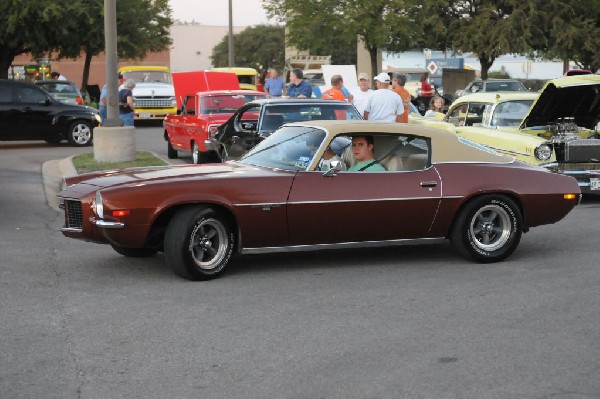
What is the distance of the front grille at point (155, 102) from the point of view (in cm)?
3347

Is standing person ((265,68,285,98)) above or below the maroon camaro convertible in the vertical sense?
above

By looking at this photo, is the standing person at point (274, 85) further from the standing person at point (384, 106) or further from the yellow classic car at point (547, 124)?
the standing person at point (384, 106)

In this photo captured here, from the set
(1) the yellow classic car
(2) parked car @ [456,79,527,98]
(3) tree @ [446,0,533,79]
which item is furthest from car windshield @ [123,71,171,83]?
(1) the yellow classic car

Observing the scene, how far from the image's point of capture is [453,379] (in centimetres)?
554

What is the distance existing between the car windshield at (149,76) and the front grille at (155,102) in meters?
2.76

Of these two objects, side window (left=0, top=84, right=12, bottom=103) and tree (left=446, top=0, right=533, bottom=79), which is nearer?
side window (left=0, top=84, right=12, bottom=103)

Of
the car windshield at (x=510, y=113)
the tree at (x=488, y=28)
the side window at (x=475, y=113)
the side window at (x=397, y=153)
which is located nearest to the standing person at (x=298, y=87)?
the side window at (x=475, y=113)

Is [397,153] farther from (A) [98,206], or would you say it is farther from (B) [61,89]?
(B) [61,89]

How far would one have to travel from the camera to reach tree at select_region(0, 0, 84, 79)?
112 ft

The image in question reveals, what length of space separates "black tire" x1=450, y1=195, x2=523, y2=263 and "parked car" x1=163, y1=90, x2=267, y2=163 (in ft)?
28.2

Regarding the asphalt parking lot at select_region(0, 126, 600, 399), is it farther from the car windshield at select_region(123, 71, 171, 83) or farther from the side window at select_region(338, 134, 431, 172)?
the car windshield at select_region(123, 71, 171, 83)

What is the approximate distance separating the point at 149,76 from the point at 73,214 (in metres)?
28.9

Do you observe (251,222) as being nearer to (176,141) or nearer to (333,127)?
(333,127)

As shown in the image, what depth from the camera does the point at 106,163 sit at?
17828 mm
